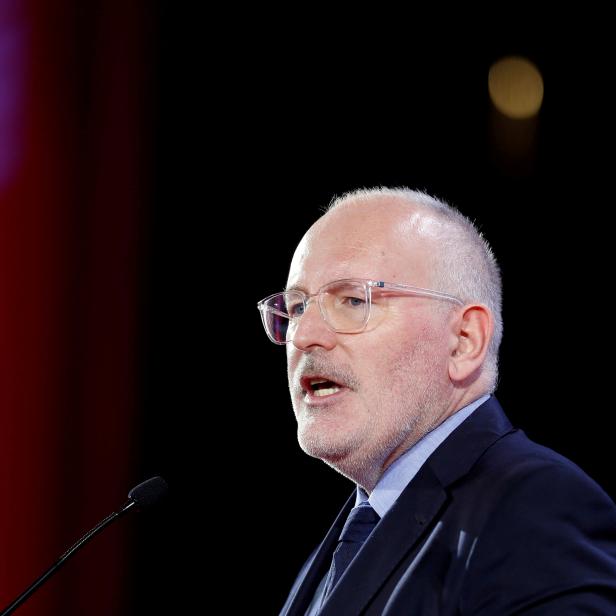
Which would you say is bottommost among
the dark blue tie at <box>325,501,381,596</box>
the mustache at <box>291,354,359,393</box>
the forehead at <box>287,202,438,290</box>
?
the dark blue tie at <box>325,501,381,596</box>

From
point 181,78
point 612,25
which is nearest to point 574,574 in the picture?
point 612,25

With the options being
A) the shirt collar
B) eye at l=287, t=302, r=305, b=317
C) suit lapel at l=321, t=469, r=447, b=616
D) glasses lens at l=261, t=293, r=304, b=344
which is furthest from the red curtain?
suit lapel at l=321, t=469, r=447, b=616

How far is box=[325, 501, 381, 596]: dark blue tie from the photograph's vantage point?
149 cm

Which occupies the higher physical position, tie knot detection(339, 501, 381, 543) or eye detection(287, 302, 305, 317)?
eye detection(287, 302, 305, 317)

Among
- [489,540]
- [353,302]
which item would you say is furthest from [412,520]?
[353,302]

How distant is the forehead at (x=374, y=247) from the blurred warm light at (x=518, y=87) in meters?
1.12

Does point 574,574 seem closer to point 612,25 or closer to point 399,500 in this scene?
point 399,500

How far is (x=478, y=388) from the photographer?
1561mm

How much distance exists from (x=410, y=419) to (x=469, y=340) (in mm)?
205

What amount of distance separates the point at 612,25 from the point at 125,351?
184 cm

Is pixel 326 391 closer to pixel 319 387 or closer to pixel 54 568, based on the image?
pixel 319 387

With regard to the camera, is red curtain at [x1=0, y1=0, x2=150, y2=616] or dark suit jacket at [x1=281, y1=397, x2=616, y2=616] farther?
red curtain at [x1=0, y1=0, x2=150, y2=616]

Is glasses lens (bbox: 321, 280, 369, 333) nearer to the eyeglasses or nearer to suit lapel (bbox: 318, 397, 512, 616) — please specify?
the eyeglasses

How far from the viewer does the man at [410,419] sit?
1.13 m
